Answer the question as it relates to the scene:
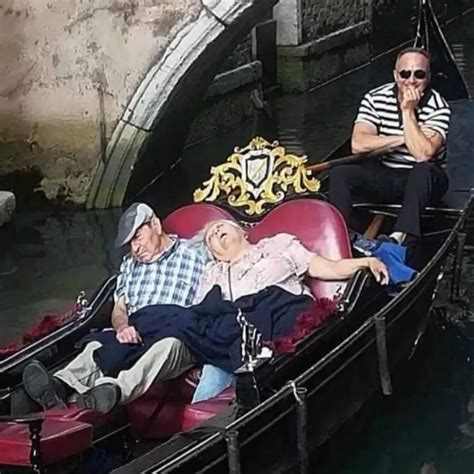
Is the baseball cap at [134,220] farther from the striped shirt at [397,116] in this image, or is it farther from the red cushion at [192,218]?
the striped shirt at [397,116]

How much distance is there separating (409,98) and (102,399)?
1277mm

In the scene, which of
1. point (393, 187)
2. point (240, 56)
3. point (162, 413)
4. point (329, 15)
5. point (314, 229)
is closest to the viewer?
point (162, 413)

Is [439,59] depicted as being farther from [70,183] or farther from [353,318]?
[353,318]

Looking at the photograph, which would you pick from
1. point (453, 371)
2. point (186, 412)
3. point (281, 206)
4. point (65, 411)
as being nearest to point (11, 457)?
point (65, 411)

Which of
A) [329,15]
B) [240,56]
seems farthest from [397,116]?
[329,15]

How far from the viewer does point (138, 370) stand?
2193 mm

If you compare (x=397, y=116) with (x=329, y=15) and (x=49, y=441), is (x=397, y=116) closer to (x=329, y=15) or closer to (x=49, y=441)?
(x=49, y=441)

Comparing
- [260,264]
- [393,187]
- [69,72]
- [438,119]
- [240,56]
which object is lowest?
[260,264]

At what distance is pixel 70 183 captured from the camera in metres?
4.64

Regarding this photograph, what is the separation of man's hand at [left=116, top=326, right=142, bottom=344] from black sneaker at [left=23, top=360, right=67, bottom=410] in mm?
175

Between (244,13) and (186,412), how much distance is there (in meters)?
2.31

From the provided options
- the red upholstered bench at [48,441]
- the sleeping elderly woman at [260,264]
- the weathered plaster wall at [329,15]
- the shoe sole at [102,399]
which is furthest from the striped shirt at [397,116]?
the weathered plaster wall at [329,15]

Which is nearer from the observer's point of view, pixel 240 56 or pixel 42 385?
pixel 42 385

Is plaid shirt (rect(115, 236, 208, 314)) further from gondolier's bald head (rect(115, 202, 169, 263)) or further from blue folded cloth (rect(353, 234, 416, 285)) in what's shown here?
blue folded cloth (rect(353, 234, 416, 285))
